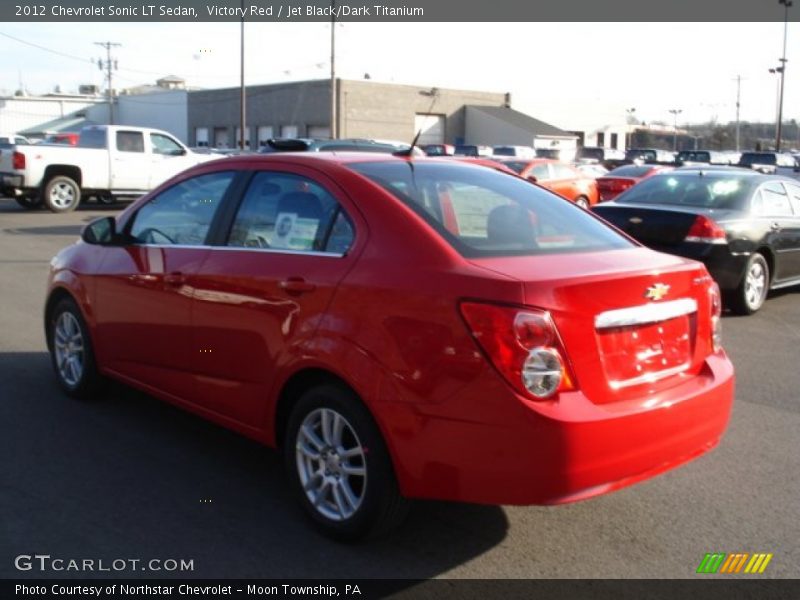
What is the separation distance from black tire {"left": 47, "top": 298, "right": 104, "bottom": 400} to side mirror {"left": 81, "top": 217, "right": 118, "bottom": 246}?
486 millimetres

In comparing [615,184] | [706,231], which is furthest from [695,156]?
[706,231]

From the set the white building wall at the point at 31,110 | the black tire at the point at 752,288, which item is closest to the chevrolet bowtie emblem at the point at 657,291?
the black tire at the point at 752,288

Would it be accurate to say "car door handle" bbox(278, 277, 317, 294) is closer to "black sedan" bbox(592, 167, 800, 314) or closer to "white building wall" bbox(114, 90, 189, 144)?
"black sedan" bbox(592, 167, 800, 314)

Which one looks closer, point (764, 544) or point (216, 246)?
point (764, 544)

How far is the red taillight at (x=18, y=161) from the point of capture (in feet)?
61.5

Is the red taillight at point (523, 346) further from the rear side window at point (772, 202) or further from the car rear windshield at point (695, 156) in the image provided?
the car rear windshield at point (695, 156)

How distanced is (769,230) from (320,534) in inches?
295

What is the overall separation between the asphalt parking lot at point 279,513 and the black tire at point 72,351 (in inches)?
5.1

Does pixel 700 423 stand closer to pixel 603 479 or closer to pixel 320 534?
pixel 603 479

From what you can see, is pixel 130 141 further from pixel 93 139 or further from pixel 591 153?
pixel 591 153

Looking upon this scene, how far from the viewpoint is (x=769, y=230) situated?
31.3ft

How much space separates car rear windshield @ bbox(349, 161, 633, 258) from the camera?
12.6ft

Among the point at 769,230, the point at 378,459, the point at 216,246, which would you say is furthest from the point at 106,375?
the point at 769,230

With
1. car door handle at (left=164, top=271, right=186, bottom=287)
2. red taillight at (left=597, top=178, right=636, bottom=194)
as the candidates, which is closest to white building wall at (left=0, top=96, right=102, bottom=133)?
red taillight at (left=597, top=178, right=636, bottom=194)
